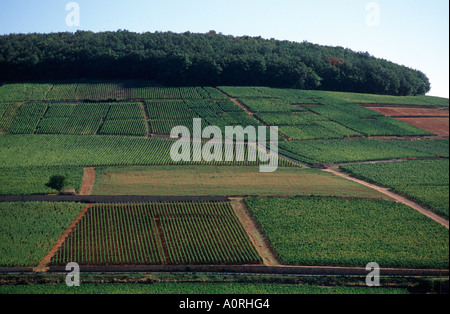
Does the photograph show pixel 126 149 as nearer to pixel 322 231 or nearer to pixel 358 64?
pixel 322 231

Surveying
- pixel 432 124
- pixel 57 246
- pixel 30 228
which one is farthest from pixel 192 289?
pixel 432 124

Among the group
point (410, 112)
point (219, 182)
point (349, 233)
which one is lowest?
point (349, 233)

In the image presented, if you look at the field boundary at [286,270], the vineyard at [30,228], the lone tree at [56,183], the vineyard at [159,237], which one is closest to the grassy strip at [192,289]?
the field boundary at [286,270]

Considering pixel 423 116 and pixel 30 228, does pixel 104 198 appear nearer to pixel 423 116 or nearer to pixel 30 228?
pixel 30 228

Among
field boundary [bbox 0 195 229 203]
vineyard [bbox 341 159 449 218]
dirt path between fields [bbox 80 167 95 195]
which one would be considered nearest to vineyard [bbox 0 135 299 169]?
dirt path between fields [bbox 80 167 95 195]

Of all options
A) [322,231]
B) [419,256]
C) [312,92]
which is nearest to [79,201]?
[322,231]

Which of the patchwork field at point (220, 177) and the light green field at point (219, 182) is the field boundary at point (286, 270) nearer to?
the patchwork field at point (220, 177)
